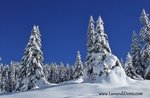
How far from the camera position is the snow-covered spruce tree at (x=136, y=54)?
63.5m

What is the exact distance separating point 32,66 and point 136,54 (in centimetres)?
2036

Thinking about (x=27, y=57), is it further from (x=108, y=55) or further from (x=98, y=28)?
(x=108, y=55)

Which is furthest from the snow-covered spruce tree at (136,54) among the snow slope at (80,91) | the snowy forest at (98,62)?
the snow slope at (80,91)

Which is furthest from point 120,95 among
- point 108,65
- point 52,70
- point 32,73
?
point 52,70

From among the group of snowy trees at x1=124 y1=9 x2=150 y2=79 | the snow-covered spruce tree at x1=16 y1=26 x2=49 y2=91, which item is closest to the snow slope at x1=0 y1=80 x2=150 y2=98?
the snow-covered spruce tree at x1=16 y1=26 x2=49 y2=91

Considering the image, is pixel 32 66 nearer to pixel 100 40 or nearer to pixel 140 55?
pixel 100 40

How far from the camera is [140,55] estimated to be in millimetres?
63438

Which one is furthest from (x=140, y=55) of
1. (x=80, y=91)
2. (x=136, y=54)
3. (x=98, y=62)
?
(x=80, y=91)

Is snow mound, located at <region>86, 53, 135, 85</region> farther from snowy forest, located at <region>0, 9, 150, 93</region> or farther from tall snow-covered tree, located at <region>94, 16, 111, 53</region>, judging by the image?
tall snow-covered tree, located at <region>94, 16, 111, 53</region>

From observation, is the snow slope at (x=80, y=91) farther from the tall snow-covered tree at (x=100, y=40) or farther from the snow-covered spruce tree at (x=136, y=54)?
the snow-covered spruce tree at (x=136, y=54)

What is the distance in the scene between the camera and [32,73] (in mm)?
55250

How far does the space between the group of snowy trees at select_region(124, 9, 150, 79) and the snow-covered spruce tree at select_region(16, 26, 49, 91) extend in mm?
16331

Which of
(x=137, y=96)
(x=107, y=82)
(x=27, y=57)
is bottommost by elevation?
(x=137, y=96)

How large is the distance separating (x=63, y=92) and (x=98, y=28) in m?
21.0
